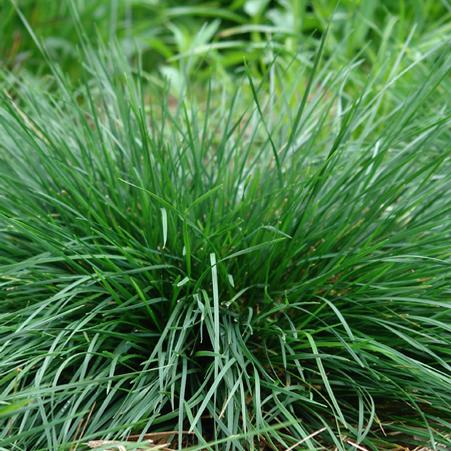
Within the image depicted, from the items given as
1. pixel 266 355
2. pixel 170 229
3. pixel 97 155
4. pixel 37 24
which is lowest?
pixel 266 355

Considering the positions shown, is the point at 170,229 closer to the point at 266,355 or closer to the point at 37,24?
the point at 266,355

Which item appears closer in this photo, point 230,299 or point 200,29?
point 230,299

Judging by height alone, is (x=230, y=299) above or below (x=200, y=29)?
below

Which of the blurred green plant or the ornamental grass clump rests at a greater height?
the blurred green plant

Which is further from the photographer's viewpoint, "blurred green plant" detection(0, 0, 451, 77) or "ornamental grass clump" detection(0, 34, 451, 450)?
"blurred green plant" detection(0, 0, 451, 77)

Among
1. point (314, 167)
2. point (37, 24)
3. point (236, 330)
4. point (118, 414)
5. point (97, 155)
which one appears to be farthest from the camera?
point (37, 24)

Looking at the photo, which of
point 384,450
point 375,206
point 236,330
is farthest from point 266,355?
point 375,206

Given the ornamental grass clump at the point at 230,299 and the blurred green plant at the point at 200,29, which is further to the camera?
the blurred green plant at the point at 200,29

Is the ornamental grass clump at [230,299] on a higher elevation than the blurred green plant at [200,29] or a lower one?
lower
